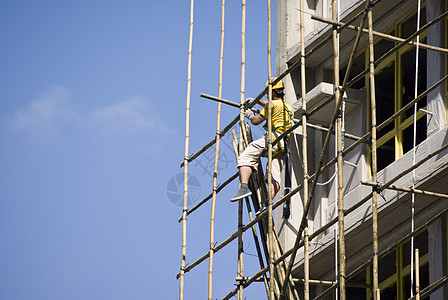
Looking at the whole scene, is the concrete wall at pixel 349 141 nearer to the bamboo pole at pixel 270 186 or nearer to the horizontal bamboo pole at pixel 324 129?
the horizontal bamboo pole at pixel 324 129

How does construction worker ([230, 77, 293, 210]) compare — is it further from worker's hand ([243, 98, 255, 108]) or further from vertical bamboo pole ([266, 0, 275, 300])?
vertical bamboo pole ([266, 0, 275, 300])

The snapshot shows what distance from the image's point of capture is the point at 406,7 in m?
14.9

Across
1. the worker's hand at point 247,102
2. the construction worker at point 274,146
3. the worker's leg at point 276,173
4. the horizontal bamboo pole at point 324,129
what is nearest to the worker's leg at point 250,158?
the construction worker at point 274,146

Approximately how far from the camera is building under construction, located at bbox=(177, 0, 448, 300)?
12.7 meters

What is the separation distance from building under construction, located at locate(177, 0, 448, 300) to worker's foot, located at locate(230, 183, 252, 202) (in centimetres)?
37

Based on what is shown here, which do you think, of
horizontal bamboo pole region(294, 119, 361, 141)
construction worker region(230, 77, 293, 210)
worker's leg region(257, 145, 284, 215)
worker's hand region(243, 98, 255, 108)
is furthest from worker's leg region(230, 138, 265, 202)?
horizontal bamboo pole region(294, 119, 361, 141)

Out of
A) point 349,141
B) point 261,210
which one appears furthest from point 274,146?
point 349,141

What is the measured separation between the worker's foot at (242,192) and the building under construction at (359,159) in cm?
37

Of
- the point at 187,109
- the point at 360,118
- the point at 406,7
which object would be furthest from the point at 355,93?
the point at 187,109

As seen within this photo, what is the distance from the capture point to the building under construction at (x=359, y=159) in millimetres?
12727

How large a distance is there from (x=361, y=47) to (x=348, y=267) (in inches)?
131

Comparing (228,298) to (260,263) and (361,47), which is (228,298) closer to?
(260,263)

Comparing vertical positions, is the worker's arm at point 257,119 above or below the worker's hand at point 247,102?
below

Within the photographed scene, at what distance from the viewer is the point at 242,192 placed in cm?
1382
